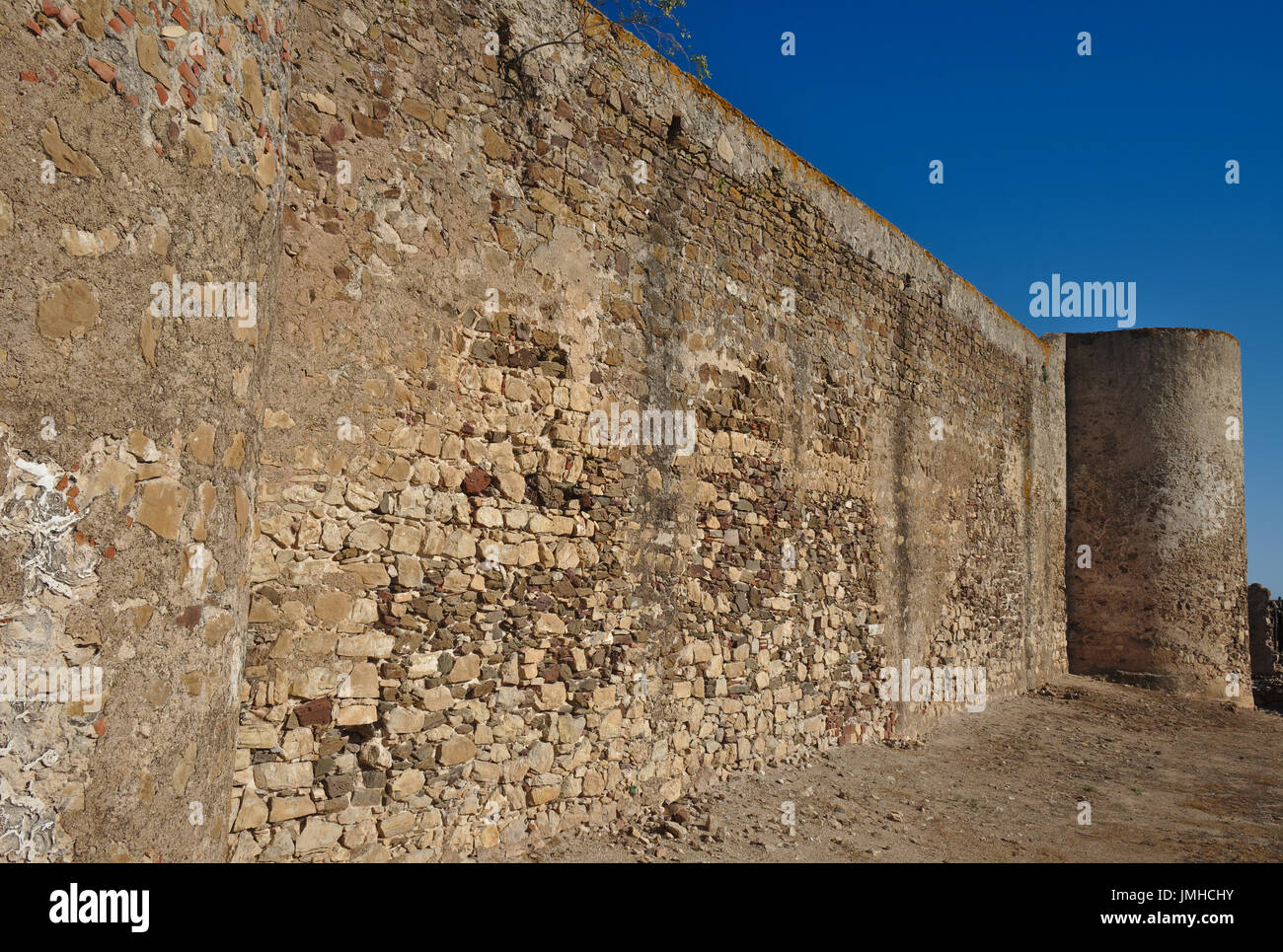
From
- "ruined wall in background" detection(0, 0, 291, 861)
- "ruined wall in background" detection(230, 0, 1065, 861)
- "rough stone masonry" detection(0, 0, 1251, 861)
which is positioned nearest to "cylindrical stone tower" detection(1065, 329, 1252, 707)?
"rough stone masonry" detection(0, 0, 1251, 861)

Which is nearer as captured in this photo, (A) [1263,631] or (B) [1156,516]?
(B) [1156,516]

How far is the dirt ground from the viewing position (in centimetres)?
453

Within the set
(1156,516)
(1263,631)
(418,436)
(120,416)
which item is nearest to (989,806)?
(418,436)

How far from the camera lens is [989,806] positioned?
568cm

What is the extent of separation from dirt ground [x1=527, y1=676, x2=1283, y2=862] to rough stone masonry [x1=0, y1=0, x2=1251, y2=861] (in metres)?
0.29

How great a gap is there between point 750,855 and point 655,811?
616 mm

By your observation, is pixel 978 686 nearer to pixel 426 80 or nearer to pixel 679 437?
pixel 679 437

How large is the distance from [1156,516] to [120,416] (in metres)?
13.5

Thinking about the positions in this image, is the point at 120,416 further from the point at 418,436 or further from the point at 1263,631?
the point at 1263,631

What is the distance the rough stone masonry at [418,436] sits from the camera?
Answer: 84.1 inches

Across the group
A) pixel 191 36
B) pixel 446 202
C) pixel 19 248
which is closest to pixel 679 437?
pixel 446 202

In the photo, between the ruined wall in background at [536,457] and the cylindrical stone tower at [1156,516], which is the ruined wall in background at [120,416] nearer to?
the ruined wall in background at [536,457]

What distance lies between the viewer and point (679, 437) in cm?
522

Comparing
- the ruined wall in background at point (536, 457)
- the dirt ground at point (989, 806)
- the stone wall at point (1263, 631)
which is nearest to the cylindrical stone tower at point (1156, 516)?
the stone wall at point (1263, 631)
